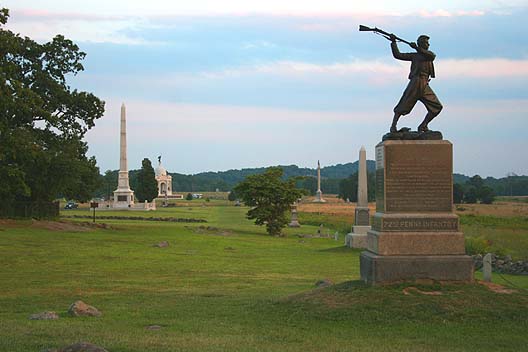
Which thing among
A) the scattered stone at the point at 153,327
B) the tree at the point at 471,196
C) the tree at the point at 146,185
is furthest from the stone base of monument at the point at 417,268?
the tree at the point at 471,196

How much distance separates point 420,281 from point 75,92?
36.8 m

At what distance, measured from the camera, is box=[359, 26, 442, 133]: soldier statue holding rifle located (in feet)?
45.4

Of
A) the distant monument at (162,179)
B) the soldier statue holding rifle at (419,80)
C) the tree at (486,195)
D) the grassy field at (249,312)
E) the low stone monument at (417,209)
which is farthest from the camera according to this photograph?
the distant monument at (162,179)

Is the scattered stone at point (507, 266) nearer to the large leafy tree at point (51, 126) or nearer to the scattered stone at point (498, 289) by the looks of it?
Answer: the scattered stone at point (498, 289)

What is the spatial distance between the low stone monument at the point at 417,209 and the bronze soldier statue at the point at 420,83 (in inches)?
29.2

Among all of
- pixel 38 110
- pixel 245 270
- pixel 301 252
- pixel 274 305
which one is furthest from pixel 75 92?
pixel 274 305

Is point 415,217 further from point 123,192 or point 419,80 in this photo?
point 123,192

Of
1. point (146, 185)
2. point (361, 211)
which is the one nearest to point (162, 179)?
point (146, 185)

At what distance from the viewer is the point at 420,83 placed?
547 inches

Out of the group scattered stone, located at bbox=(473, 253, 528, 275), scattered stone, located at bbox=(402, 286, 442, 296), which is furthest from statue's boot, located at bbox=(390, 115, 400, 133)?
scattered stone, located at bbox=(473, 253, 528, 275)

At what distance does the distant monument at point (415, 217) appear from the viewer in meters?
12.9

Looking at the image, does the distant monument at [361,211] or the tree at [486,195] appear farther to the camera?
the tree at [486,195]

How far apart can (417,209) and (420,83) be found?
254 centimetres

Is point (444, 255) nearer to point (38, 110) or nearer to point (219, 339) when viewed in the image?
point (219, 339)
